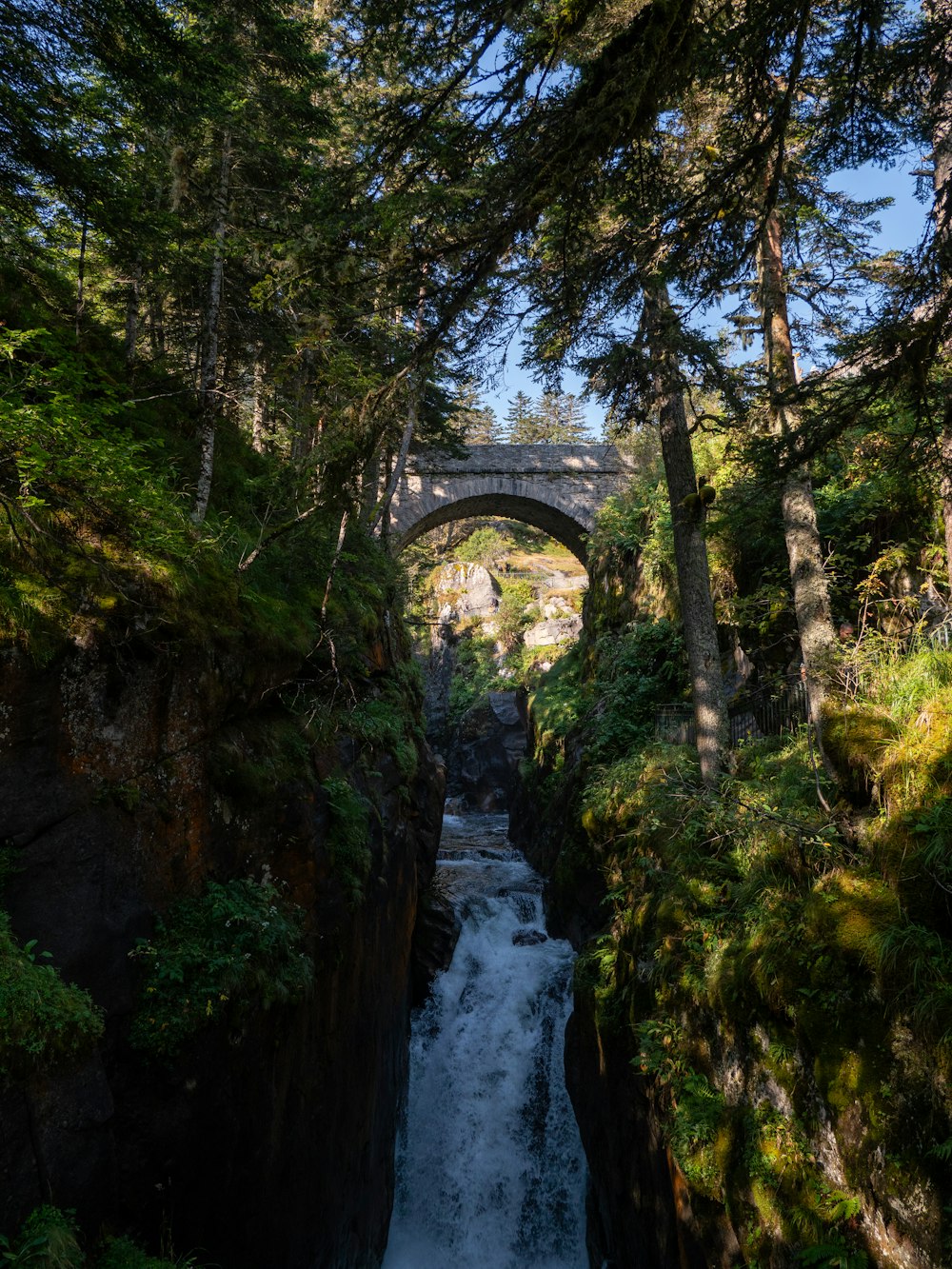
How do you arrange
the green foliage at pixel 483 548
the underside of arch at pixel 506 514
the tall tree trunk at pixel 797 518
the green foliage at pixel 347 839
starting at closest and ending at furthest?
the tall tree trunk at pixel 797 518, the green foliage at pixel 347 839, the underside of arch at pixel 506 514, the green foliage at pixel 483 548

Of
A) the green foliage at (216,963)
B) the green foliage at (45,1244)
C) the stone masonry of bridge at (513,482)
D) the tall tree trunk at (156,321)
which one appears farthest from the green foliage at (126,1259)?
the stone masonry of bridge at (513,482)

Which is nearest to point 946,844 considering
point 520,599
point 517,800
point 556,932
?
point 556,932

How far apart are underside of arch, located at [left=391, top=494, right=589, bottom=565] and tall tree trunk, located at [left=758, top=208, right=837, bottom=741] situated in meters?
13.7

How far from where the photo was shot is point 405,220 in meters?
3.41

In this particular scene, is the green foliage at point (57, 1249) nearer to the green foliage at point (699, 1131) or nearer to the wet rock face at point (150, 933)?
the wet rock face at point (150, 933)

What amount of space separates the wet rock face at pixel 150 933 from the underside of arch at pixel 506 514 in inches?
595

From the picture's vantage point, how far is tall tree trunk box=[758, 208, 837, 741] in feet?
21.7

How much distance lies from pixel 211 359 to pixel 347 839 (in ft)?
17.1

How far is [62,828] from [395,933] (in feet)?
19.0

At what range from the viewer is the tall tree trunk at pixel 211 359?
21.7ft

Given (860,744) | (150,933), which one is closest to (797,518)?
(860,744)

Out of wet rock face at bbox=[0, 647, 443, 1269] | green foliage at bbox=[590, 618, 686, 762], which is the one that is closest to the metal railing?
green foliage at bbox=[590, 618, 686, 762]

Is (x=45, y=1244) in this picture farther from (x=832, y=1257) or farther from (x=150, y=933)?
(x=832, y=1257)

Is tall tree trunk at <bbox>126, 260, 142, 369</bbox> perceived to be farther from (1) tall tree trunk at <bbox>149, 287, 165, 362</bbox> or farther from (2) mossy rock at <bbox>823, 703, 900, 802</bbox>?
(2) mossy rock at <bbox>823, 703, 900, 802</bbox>
